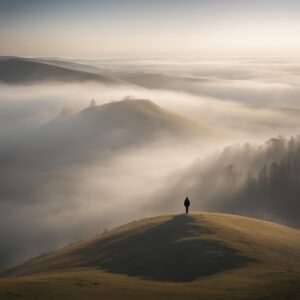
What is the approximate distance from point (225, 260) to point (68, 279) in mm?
15492

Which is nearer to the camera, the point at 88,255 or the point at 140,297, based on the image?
the point at 140,297

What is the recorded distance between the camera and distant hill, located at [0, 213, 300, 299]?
39.0 m

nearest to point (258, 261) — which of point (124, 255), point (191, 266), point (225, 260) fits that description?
point (225, 260)

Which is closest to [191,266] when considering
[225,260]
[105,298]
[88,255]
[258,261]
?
[225,260]

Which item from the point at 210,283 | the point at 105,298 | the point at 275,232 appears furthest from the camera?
the point at 275,232

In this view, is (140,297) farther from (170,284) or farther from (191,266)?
(191,266)

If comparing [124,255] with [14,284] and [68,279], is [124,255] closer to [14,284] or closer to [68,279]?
[68,279]

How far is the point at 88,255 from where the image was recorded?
66875 millimetres

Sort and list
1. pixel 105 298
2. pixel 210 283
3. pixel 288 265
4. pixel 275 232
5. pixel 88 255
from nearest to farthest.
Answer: pixel 105 298 < pixel 210 283 < pixel 288 265 < pixel 88 255 < pixel 275 232

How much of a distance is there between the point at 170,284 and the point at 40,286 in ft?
35.8

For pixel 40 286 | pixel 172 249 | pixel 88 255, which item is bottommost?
pixel 88 255

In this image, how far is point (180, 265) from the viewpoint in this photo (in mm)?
51812

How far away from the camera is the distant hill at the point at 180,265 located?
39.0 metres

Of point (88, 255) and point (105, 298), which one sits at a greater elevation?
point (105, 298)
